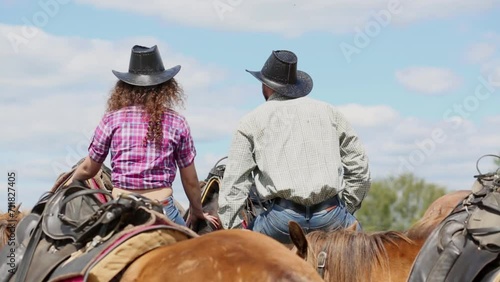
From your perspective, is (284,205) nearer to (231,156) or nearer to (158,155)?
(231,156)

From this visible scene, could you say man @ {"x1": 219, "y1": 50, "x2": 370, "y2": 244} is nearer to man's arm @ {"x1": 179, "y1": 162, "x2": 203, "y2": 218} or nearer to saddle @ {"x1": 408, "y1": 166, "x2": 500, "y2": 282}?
man's arm @ {"x1": 179, "y1": 162, "x2": 203, "y2": 218}

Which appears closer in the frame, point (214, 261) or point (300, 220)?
point (214, 261)

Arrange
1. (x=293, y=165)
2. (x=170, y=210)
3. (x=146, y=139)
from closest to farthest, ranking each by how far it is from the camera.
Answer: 1. (x=146, y=139)
2. (x=170, y=210)
3. (x=293, y=165)

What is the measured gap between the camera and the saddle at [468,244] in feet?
18.7

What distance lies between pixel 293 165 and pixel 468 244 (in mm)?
1882

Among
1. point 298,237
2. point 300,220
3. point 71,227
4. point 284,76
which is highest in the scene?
point 284,76

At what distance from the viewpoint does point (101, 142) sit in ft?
20.8

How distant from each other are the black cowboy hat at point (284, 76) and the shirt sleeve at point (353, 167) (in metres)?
0.48

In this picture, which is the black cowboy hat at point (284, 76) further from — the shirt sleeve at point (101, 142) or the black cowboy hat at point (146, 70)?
the shirt sleeve at point (101, 142)

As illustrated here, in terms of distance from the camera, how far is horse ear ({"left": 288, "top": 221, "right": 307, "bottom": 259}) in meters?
6.01

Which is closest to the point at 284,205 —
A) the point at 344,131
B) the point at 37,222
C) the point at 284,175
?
the point at 284,175

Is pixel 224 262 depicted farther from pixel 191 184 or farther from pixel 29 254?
pixel 191 184

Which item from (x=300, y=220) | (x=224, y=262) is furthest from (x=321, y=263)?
(x=224, y=262)

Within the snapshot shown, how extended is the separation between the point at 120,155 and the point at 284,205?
5.51 feet
